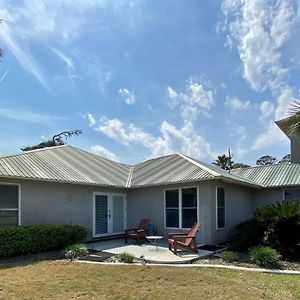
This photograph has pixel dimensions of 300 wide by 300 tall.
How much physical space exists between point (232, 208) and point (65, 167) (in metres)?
8.57

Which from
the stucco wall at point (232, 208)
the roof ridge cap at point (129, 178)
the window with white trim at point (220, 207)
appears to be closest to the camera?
the stucco wall at point (232, 208)

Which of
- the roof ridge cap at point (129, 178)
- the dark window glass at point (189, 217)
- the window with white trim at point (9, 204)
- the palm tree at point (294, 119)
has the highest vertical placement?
the palm tree at point (294, 119)

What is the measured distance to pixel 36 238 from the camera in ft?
40.8

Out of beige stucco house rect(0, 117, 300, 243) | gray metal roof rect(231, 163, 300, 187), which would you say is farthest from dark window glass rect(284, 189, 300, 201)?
gray metal roof rect(231, 163, 300, 187)

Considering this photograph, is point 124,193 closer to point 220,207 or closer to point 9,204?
point 220,207

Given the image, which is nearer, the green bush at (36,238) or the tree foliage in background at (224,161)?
the green bush at (36,238)

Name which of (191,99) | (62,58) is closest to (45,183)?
(62,58)

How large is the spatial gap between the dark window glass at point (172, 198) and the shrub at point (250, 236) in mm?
3341

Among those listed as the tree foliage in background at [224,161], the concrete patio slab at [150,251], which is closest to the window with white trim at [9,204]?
the concrete patio slab at [150,251]

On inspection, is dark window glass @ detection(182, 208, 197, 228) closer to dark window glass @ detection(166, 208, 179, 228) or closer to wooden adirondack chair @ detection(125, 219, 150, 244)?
dark window glass @ detection(166, 208, 179, 228)

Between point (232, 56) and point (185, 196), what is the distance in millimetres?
6655

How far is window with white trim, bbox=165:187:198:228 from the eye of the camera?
15.4 meters

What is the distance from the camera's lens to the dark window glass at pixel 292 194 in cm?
1932

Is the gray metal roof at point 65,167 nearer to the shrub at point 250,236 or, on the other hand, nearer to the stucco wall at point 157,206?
the stucco wall at point 157,206
